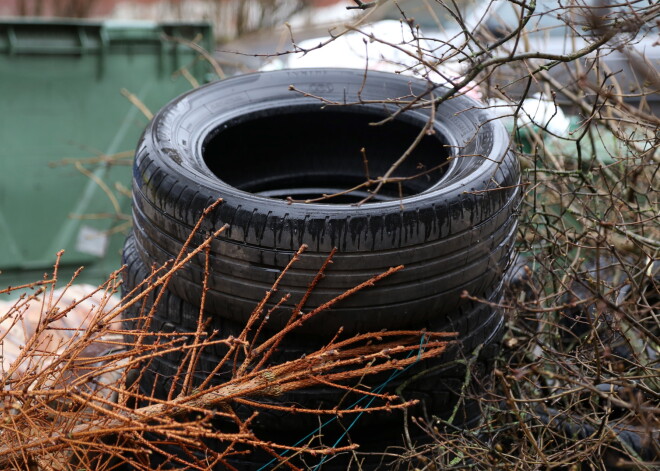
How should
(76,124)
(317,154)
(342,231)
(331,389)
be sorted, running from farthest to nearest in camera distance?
(76,124)
(317,154)
(331,389)
(342,231)

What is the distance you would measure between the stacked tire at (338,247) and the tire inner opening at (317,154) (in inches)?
3.8

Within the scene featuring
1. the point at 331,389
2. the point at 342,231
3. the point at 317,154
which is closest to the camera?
the point at 342,231

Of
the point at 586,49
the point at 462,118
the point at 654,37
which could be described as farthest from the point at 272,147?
the point at 654,37

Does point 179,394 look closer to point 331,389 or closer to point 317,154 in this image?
point 331,389

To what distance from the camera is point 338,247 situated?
2256mm

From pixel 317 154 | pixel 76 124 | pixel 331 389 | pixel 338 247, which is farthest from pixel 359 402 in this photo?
pixel 76 124

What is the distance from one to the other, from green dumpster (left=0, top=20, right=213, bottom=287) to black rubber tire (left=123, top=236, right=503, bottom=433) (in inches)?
106

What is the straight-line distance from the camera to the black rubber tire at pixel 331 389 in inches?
94.7

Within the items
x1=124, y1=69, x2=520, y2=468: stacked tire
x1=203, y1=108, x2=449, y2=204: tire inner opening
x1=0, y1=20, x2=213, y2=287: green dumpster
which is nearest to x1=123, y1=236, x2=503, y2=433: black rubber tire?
x1=124, y1=69, x2=520, y2=468: stacked tire

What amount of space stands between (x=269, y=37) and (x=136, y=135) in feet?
21.2

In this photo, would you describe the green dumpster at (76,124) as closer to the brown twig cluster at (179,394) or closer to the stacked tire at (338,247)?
the stacked tire at (338,247)

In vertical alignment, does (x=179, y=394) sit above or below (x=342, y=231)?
below


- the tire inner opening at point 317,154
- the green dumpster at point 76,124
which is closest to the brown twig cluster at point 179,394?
the tire inner opening at point 317,154

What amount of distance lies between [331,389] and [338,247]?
0.47 meters
